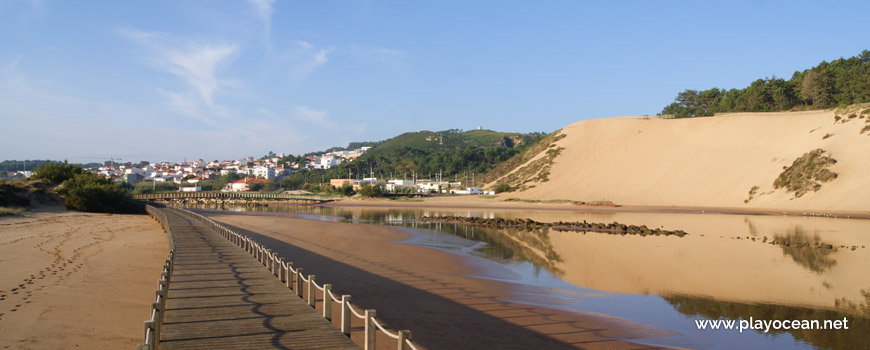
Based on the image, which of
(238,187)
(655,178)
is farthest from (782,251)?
(238,187)

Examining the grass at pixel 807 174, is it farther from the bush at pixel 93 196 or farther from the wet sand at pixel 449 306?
the bush at pixel 93 196

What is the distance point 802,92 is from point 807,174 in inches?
1642

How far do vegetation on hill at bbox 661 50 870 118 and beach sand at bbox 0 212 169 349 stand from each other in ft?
284

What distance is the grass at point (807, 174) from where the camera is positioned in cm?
5388

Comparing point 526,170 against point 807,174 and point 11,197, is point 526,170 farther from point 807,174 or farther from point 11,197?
point 11,197

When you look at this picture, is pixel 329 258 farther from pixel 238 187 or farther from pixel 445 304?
pixel 238 187

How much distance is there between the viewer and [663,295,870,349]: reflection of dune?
10.3 m

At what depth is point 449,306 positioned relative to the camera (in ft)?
41.5

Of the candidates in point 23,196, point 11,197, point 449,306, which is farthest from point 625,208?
point 11,197

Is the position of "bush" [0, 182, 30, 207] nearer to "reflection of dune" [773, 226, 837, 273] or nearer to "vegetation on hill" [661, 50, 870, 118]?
"reflection of dune" [773, 226, 837, 273]

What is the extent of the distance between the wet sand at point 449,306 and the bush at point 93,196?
27278 mm

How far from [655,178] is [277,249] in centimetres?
6478

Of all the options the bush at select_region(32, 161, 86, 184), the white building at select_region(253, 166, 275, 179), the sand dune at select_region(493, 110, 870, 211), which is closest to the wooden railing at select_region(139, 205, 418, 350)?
the bush at select_region(32, 161, 86, 184)

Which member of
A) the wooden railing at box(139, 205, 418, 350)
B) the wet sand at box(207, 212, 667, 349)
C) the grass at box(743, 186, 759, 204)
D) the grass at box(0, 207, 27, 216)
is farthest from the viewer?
the grass at box(743, 186, 759, 204)
